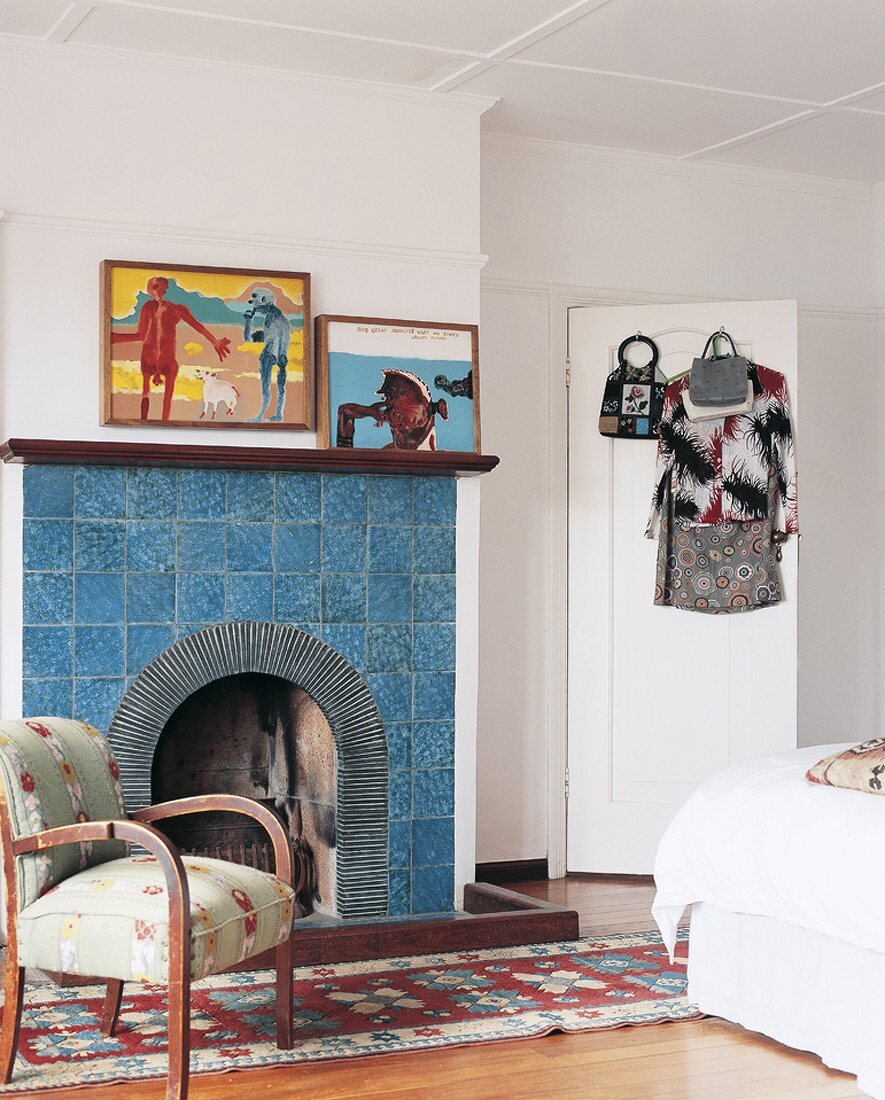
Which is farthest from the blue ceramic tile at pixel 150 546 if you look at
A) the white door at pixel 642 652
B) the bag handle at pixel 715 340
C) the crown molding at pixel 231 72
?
the bag handle at pixel 715 340

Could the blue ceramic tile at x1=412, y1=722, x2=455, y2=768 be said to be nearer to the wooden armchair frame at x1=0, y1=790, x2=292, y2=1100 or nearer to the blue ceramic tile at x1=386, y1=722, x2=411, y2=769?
the blue ceramic tile at x1=386, y1=722, x2=411, y2=769

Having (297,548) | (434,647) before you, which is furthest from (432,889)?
(297,548)

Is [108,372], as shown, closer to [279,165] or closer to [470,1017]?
[279,165]

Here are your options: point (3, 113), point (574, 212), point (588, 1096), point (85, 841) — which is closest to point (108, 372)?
point (3, 113)

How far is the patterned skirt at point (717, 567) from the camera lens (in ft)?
17.6

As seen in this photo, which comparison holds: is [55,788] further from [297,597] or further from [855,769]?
[855,769]

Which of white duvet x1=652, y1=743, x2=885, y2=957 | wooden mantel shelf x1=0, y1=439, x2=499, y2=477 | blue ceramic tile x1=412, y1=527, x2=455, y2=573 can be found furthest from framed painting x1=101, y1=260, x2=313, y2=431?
white duvet x1=652, y1=743, x2=885, y2=957

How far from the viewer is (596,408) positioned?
18.1ft

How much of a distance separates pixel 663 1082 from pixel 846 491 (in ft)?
11.3

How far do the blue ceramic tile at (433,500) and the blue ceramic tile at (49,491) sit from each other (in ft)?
3.67

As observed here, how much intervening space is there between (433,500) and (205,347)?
902 millimetres

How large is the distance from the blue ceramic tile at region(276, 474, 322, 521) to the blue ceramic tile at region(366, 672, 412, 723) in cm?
57

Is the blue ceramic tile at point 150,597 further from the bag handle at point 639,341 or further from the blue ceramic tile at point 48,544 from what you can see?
the bag handle at point 639,341

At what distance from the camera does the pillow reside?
3197 mm
